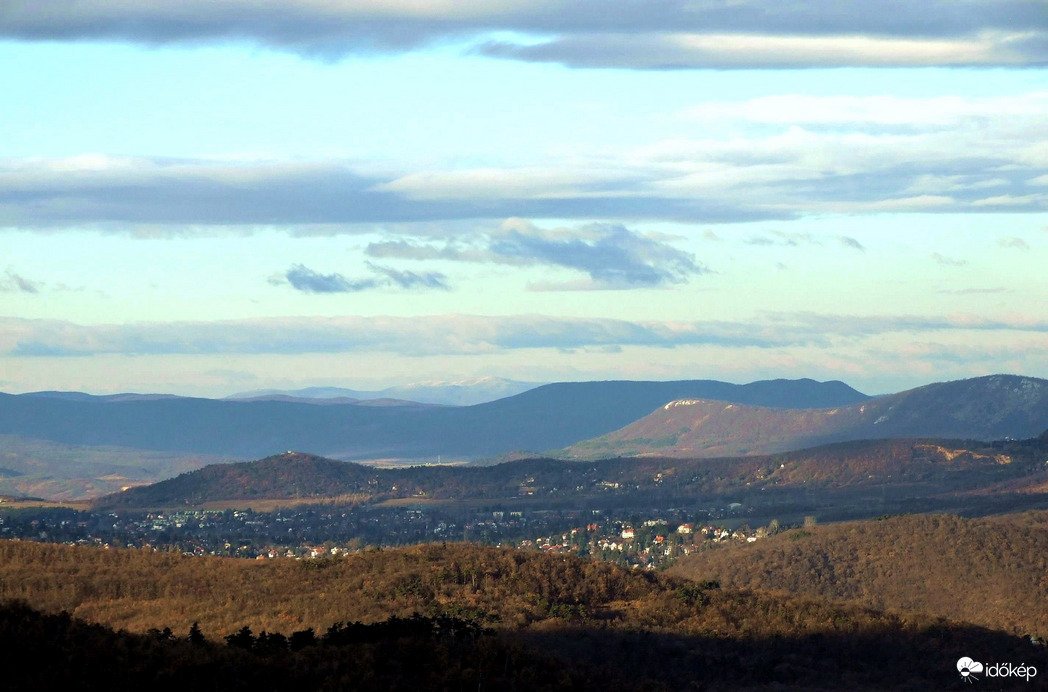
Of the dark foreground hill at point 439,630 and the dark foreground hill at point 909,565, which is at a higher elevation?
the dark foreground hill at point 439,630

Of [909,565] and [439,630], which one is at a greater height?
[439,630]

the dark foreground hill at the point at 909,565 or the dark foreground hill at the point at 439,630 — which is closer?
the dark foreground hill at the point at 439,630

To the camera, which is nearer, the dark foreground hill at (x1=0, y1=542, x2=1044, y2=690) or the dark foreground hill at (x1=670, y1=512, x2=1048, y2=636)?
the dark foreground hill at (x1=0, y1=542, x2=1044, y2=690)

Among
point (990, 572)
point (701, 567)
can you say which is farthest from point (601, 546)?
point (990, 572)

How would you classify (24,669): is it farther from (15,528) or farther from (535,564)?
(15,528)

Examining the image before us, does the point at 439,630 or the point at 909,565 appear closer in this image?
the point at 439,630

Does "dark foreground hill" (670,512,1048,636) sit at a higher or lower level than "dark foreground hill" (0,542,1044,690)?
lower
